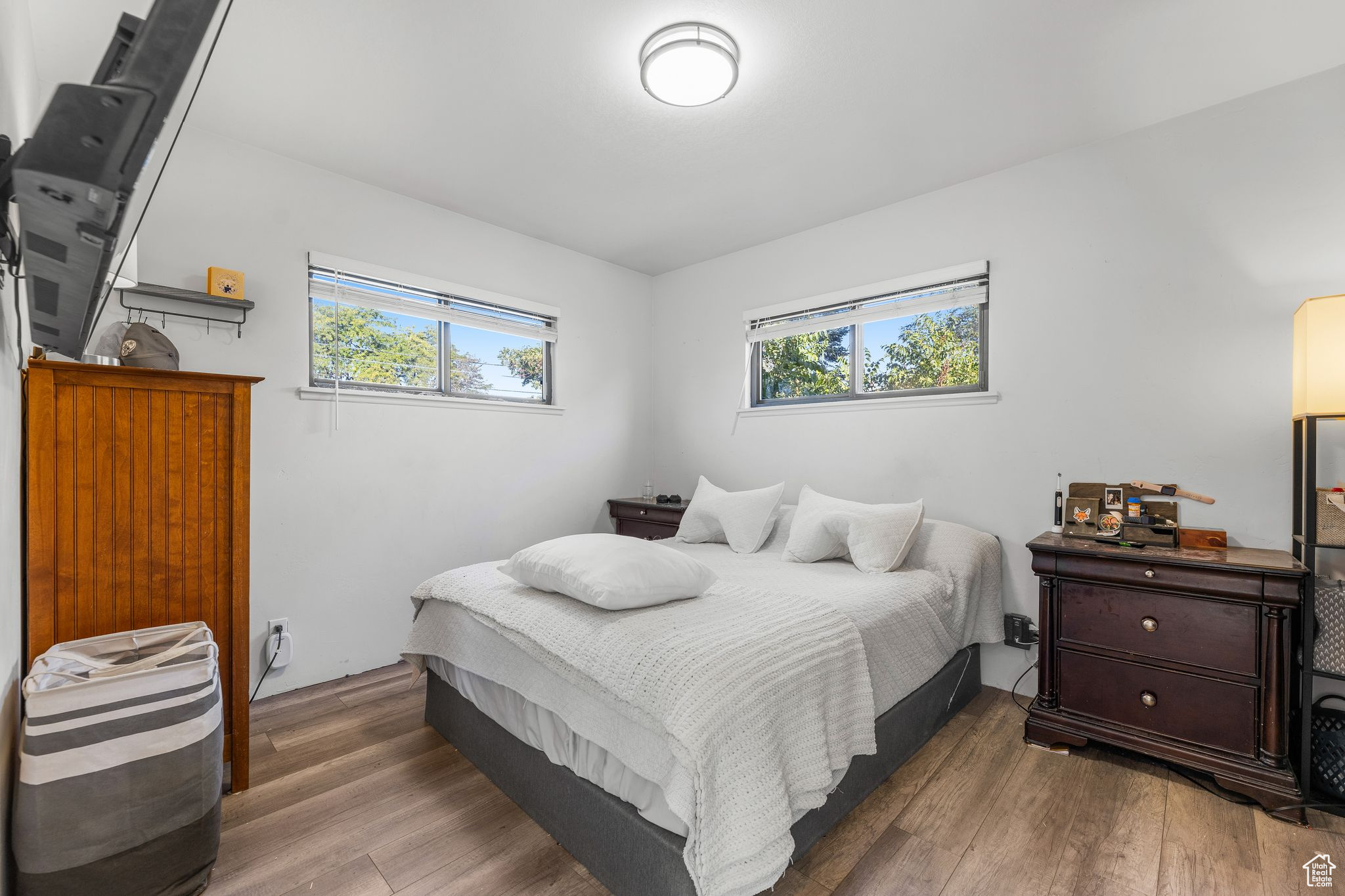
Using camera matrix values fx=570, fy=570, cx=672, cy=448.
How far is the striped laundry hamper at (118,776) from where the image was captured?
1.28m

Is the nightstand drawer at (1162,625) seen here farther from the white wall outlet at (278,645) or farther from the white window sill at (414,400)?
the white wall outlet at (278,645)

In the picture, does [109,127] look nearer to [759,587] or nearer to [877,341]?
[759,587]

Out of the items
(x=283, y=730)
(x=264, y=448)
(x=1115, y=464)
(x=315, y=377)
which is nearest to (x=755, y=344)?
(x=1115, y=464)

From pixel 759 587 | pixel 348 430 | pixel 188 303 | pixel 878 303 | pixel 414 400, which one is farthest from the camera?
pixel 878 303

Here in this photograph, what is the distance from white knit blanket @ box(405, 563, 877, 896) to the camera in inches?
48.3

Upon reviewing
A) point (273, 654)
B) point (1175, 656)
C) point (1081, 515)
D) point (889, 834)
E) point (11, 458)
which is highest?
point (11, 458)

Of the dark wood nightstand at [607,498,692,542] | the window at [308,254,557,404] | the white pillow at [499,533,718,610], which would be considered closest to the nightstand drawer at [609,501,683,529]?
the dark wood nightstand at [607,498,692,542]

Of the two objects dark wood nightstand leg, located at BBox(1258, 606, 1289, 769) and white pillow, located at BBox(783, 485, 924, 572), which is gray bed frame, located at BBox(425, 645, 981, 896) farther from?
dark wood nightstand leg, located at BBox(1258, 606, 1289, 769)

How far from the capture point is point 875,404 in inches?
126

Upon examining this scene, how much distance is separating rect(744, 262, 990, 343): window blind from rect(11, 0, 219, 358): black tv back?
302cm

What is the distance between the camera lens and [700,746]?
122cm

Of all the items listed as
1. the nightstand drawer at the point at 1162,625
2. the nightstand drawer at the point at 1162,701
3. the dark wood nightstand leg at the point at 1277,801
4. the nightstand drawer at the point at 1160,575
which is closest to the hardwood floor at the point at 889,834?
the dark wood nightstand leg at the point at 1277,801

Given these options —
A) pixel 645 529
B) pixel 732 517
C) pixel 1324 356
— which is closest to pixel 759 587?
pixel 732 517

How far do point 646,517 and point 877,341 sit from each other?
5.95 ft
